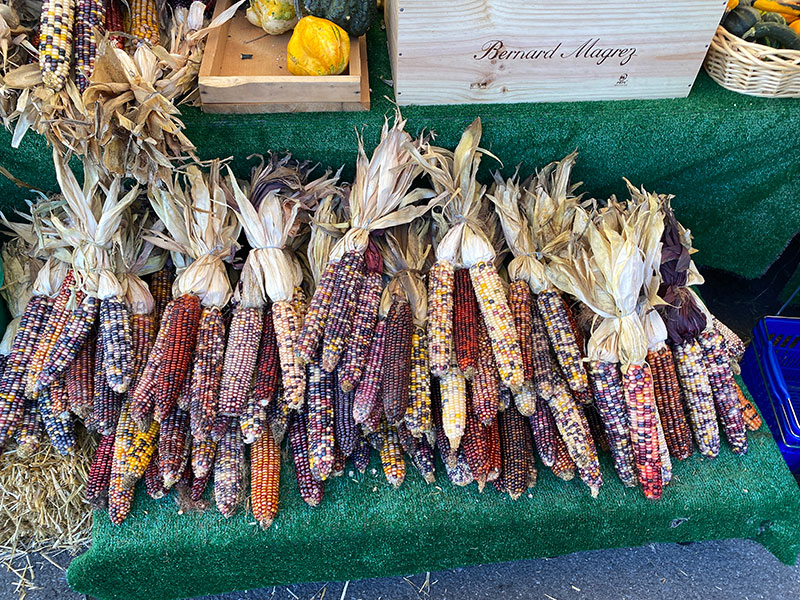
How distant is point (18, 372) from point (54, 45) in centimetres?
125

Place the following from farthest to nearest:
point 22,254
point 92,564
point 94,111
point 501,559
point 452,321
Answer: point 22,254 → point 501,559 → point 452,321 → point 92,564 → point 94,111

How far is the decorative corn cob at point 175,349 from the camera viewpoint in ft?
6.91

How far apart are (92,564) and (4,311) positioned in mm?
1229

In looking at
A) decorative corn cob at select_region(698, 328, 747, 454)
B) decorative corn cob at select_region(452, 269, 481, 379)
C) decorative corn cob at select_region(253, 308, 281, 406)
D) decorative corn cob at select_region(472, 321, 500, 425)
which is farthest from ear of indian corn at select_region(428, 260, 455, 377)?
decorative corn cob at select_region(698, 328, 747, 454)

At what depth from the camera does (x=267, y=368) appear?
87.9 inches

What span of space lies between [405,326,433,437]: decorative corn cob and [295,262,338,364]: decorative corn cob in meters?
0.38

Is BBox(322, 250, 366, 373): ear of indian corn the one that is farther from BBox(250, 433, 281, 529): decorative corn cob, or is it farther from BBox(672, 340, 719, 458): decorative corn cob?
BBox(672, 340, 719, 458): decorative corn cob

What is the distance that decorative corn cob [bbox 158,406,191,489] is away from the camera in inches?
84.0

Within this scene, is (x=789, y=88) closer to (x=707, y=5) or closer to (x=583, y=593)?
(x=707, y=5)

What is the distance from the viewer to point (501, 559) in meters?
2.42

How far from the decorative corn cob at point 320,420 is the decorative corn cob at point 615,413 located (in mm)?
1066

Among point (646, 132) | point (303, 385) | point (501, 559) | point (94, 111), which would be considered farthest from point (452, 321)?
point (94, 111)

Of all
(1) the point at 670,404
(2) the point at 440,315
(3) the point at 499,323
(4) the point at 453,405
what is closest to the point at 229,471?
(4) the point at 453,405

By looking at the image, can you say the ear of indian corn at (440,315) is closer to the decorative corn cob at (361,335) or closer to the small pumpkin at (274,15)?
the decorative corn cob at (361,335)
